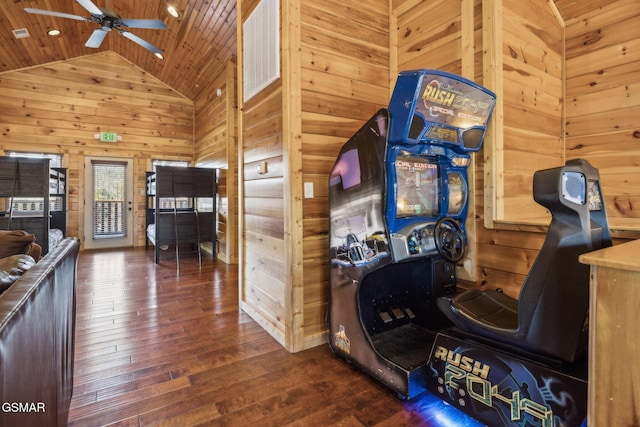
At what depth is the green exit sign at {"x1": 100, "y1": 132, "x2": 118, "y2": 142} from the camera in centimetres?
752

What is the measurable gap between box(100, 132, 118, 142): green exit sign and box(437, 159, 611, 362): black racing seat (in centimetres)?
867

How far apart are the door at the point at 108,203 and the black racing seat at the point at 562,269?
8544mm

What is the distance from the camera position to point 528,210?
2520 mm

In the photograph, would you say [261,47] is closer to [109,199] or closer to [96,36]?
[96,36]

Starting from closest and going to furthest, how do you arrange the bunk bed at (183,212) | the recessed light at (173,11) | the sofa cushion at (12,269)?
the sofa cushion at (12,269), the recessed light at (173,11), the bunk bed at (183,212)

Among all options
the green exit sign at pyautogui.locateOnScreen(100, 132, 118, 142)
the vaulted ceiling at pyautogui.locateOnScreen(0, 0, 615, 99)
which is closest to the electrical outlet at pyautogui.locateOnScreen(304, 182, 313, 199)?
the vaulted ceiling at pyautogui.locateOnScreen(0, 0, 615, 99)

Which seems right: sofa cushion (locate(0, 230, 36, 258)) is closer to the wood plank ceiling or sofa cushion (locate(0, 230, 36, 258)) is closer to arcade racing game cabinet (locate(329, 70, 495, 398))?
arcade racing game cabinet (locate(329, 70, 495, 398))

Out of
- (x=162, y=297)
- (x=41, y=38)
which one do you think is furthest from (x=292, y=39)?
(x=41, y=38)

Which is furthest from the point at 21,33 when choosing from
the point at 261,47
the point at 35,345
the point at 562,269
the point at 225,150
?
the point at 562,269

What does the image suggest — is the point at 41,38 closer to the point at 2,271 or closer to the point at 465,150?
the point at 2,271

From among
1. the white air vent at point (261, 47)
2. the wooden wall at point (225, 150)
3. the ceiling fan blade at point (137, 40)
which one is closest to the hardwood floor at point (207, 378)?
the white air vent at point (261, 47)

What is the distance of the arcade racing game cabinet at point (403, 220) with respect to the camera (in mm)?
1826

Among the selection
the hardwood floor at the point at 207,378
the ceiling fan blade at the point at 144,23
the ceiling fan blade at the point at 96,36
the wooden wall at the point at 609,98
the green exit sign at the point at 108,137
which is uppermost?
the ceiling fan blade at the point at 96,36

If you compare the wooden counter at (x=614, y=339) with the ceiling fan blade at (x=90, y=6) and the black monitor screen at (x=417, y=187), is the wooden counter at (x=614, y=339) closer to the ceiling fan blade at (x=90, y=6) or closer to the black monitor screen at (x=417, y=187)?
the black monitor screen at (x=417, y=187)
